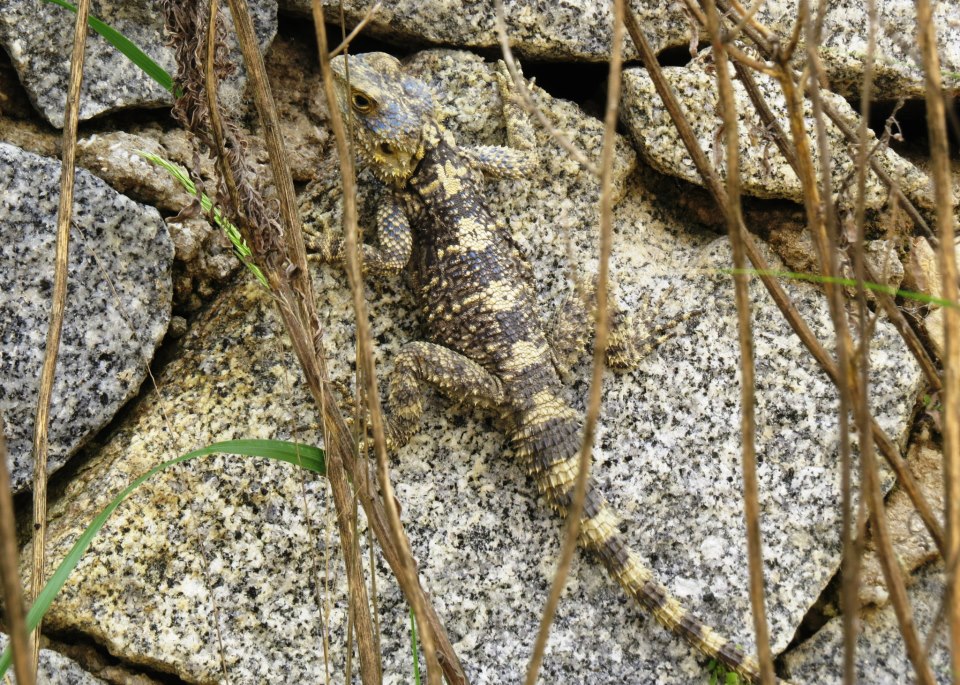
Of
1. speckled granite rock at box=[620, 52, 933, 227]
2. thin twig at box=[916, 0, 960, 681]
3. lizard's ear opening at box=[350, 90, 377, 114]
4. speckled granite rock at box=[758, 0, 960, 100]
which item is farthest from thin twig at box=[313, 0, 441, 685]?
speckled granite rock at box=[758, 0, 960, 100]

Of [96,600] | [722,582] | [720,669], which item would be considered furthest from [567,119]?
[96,600]

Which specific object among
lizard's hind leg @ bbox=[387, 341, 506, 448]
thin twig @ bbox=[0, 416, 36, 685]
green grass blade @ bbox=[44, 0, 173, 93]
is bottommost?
lizard's hind leg @ bbox=[387, 341, 506, 448]

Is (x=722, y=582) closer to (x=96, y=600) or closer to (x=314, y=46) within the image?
(x=96, y=600)

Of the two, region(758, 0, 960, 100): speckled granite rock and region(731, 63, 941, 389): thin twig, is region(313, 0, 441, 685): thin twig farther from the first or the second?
region(758, 0, 960, 100): speckled granite rock

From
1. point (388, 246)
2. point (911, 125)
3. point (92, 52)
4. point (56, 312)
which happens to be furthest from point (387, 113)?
point (911, 125)

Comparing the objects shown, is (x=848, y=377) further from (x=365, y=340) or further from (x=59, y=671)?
(x=59, y=671)

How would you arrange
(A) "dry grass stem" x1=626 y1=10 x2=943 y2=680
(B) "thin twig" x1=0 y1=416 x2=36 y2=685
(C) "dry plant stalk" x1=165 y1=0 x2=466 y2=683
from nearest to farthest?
(B) "thin twig" x1=0 y1=416 x2=36 y2=685
(A) "dry grass stem" x1=626 y1=10 x2=943 y2=680
(C) "dry plant stalk" x1=165 y1=0 x2=466 y2=683

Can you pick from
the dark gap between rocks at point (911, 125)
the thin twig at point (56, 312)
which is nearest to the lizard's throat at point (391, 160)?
the thin twig at point (56, 312)
